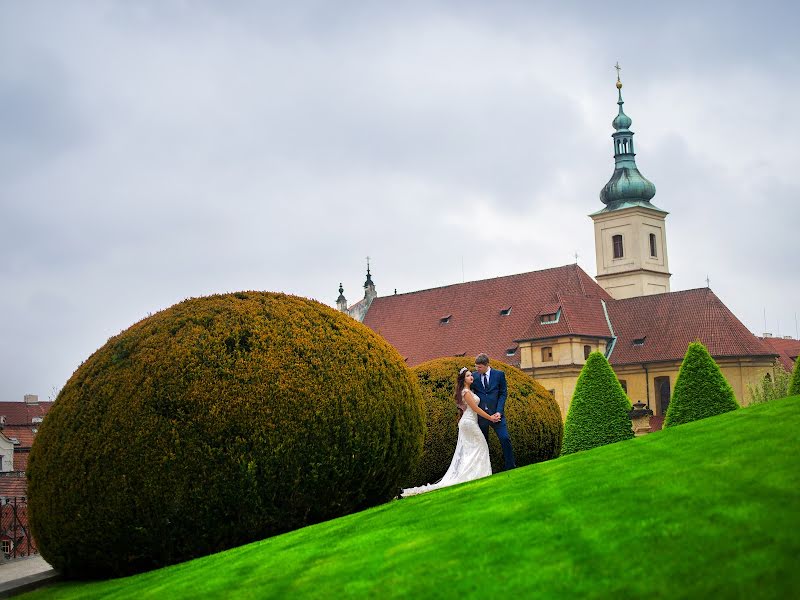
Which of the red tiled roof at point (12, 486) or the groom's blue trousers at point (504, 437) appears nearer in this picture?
the groom's blue trousers at point (504, 437)

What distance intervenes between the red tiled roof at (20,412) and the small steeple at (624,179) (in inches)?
2022

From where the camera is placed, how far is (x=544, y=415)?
2203 cm

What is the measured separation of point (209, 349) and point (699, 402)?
66.3ft

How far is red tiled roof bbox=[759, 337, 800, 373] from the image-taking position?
82.3 meters

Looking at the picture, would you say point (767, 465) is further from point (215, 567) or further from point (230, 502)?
point (230, 502)

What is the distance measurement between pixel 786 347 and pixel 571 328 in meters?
33.2

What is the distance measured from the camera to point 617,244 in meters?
86.1

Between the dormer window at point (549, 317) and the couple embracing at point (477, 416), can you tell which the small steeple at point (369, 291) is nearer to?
the dormer window at point (549, 317)

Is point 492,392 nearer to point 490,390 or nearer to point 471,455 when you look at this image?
point 490,390

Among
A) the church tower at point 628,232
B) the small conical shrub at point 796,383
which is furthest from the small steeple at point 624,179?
the small conical shrub at point 796,383

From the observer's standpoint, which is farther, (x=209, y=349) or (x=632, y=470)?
(x=209, y=349)

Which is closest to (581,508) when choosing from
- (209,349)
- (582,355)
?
(209,349)

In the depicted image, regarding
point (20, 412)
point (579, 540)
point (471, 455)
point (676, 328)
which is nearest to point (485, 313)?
point (676, 328)

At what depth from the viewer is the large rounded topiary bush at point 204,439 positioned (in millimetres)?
11305
